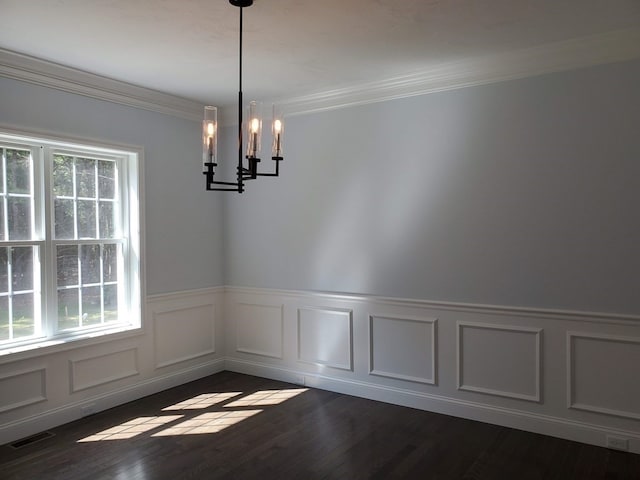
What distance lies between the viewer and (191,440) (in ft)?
11.3

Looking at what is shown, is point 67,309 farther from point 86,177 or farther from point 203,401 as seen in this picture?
point 203,401

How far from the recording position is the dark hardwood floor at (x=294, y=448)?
9.80ft

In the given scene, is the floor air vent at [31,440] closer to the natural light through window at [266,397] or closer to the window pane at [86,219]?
the natural light through window at [266,397]

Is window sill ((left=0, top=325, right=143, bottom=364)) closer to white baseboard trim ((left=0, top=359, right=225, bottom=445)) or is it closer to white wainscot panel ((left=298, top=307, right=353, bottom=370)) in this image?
white baseboard trim ((left=0, top=359, right=225, bottom=445))

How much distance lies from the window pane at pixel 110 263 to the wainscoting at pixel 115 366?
0.40 m

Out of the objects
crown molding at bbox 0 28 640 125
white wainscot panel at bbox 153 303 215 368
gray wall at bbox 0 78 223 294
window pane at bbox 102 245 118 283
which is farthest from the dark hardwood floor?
crown molding at bbox 0 28 640 125

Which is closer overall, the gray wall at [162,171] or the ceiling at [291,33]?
the ceiling at [291,33]

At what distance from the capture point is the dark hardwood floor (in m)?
2.99

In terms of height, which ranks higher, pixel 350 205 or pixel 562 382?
pixel 350 205

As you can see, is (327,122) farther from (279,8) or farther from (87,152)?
(87,152)

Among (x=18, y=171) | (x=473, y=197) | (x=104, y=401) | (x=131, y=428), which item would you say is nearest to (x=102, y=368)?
(x=104, y=401)

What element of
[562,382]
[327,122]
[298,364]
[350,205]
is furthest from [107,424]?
[562,382]

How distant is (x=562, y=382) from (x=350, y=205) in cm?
215

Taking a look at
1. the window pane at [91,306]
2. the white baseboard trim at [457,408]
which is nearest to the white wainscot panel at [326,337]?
the white baseboard trim at [457,408]
